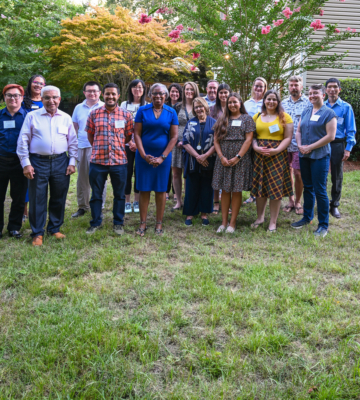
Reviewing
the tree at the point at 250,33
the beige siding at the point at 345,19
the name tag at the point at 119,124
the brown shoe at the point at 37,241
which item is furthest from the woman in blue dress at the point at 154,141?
the beige siding at the point at 345,19

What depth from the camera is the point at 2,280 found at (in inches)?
132

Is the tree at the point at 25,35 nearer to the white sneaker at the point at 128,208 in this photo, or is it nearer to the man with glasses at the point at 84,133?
the man with glasses at the point at 84,133

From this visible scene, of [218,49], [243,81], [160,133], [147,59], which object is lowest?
[160,133]

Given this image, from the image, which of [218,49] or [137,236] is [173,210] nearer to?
[137,236]

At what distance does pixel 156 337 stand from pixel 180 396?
1.79 feet

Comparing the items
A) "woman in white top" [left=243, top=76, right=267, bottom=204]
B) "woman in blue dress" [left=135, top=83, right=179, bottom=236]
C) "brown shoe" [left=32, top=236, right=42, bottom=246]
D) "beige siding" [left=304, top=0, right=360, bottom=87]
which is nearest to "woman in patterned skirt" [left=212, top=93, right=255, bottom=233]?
"woman in blue dress" [left=135, top=83, right=179, bottom=236]

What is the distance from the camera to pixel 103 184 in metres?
4.85

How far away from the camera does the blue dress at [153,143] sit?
15.2 ft

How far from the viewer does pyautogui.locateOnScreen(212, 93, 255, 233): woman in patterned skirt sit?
15.8 ft

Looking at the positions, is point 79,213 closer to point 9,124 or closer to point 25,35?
point 9,124

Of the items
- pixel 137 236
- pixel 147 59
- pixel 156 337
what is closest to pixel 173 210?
pixel 137 236

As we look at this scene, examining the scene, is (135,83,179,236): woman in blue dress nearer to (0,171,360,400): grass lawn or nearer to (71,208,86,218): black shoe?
(0,171,360,400): grass lawn

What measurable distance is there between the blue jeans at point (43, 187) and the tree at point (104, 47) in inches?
339

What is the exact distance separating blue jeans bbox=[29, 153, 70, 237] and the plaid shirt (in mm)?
452
